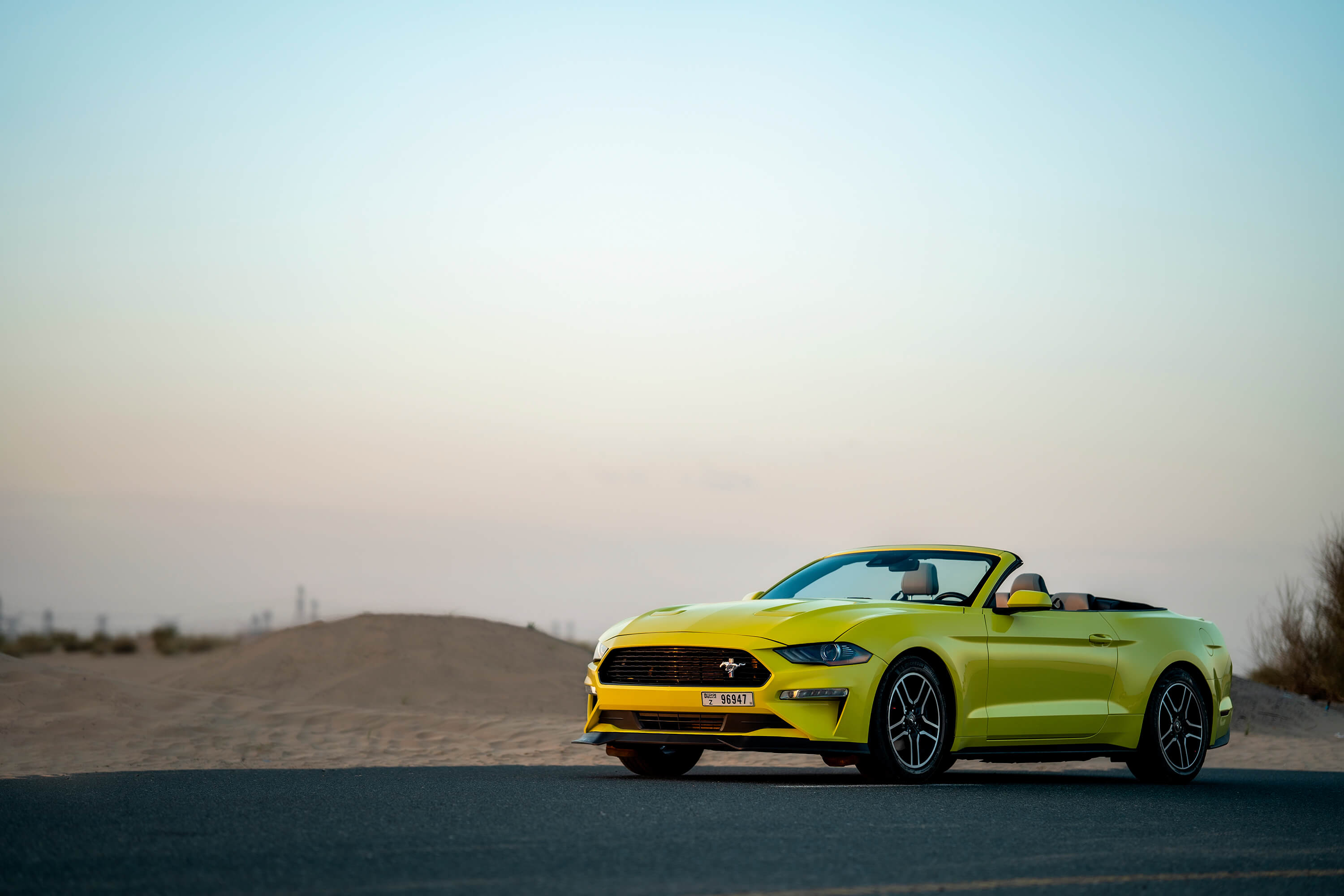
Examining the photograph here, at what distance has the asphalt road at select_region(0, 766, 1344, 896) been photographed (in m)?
5.73

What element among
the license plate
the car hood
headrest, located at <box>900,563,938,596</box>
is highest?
headrest, located at <box>900,563,938,596</box>

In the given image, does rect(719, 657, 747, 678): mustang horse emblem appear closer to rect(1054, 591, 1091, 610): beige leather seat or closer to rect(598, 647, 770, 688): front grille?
rect(598, 647, 770, 688): front grille

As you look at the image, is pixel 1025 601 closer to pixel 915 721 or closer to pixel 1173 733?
pixel 915 721

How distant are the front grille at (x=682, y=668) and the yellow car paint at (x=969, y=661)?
0.05 meters

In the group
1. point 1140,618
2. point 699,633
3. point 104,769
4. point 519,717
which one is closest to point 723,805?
point 699,633

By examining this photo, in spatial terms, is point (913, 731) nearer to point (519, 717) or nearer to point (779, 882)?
point (779, 882)

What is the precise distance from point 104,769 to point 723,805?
639cm

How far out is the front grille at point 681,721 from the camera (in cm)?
1004

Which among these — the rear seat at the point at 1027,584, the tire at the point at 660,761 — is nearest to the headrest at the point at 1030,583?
the rear seat at the point at 1027,584

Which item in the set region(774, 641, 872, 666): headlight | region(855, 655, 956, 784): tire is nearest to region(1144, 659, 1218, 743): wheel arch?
region(855, 655, 956, 784): tire

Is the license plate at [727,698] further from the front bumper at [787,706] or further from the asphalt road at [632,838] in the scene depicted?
the asphalt road at [632,838]

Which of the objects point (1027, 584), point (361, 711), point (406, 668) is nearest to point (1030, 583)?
point (1027, 584)

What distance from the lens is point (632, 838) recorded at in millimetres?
6875

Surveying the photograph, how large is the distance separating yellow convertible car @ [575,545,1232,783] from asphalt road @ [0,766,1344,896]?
392mm
